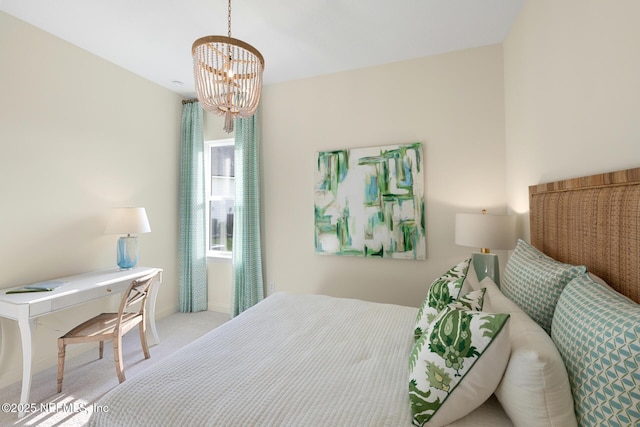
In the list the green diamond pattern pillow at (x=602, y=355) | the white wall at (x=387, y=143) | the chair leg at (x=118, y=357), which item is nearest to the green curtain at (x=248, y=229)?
the white wall at (x=387, y=143)

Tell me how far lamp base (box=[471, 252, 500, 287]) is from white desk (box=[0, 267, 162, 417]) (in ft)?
9.90

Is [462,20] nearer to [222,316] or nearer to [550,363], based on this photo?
[550,363]

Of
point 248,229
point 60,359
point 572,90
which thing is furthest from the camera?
point 248,229

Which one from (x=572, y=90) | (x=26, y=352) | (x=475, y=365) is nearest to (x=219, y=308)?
(x=26, y=352)

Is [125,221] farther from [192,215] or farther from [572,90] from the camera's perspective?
[572,90]

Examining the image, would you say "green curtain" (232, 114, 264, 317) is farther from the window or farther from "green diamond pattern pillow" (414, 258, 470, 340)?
"green diamond pattern pillow" (414, 258, 470, 340)

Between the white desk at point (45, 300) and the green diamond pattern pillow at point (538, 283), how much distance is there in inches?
113

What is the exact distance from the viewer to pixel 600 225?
1086mm

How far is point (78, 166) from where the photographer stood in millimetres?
2496

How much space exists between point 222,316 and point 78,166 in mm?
2163

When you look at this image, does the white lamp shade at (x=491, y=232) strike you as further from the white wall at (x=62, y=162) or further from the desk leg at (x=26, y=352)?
the white wall at (x=62, y=162)

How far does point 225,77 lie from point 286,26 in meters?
1.06

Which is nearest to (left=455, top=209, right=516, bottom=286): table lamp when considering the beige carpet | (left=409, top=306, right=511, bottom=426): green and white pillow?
(left=409, top=306, right=511, bottom=426): green and white pillow

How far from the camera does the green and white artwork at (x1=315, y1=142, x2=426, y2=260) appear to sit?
262 cm
